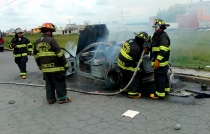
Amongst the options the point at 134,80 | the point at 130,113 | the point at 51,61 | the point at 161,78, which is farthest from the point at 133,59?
the point at 51,61

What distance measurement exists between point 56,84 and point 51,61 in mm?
574

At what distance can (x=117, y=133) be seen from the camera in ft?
11.9

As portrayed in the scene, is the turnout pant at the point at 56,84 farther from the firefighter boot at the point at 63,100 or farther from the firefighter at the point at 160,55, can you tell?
the firefighter at the point at 160,55

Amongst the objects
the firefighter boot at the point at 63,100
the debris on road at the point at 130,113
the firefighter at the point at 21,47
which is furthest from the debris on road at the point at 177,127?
the firefighter at the point at 21,47

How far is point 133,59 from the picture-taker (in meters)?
5.23

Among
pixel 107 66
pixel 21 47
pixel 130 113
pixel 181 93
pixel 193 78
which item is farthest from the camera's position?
pixel 21 47

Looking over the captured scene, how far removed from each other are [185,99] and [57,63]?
3103 mm

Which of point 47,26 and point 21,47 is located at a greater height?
point 47,26

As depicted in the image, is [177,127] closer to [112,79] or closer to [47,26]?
[112,79]

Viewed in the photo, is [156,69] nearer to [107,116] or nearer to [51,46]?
[107,116]

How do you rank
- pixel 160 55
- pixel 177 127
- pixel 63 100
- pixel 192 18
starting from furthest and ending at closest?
pixel 192 18 < pixel 63 100 < pixel 160 55 < pixel 177 127

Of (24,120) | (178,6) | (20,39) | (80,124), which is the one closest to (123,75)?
(80,124)

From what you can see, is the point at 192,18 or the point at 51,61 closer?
the point at 51,61

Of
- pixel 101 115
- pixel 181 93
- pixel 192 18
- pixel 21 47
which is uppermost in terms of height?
pixel 192 18
